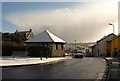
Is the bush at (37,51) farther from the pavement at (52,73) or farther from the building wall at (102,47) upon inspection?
the building wall at (102,47)

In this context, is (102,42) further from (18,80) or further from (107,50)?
(18,80)

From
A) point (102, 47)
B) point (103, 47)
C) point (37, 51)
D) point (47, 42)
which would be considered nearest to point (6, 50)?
point (37, 51)

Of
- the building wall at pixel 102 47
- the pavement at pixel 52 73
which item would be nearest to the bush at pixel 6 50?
the pavement at pixel 52 73

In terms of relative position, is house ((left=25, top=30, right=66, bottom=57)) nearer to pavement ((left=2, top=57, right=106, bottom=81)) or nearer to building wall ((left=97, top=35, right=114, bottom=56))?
pavement ((left=2, top=57, right=106, bottom=81))

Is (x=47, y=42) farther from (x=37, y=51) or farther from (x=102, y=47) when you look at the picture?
(x=102, y=47)

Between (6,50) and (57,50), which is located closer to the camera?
(6,50)

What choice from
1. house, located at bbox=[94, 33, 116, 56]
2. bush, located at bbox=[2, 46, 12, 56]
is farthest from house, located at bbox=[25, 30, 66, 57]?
house, located at bbox=[94, 33, 116, 56]

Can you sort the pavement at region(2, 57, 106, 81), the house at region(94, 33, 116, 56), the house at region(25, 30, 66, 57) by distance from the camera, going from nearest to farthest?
1. the pavement at region(2, 57, 106, 81)
2. the house at region(25, 30, 66, 57)
3. the house at region(94, 33, 116, 56)

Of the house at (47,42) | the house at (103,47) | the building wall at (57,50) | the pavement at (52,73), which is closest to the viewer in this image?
the pavement at (52,73)

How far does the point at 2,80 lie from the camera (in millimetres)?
15555

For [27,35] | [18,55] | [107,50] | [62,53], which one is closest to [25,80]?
[18,55]

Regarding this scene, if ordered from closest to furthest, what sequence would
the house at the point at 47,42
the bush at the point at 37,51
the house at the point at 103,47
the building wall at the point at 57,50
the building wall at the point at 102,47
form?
the bush at the point at 37,51, the building wall at the point at 57,50, the house at the point at 47,42, the house at the point at 103,47, the building wall at the point at 102,47

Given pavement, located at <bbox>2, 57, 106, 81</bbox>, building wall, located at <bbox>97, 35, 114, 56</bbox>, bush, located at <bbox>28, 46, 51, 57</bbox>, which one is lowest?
pavement, located at <bbox>2, 57, 106, 81</bbox>

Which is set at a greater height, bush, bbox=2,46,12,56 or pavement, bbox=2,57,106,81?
bush, bbox=2,46,12,56
